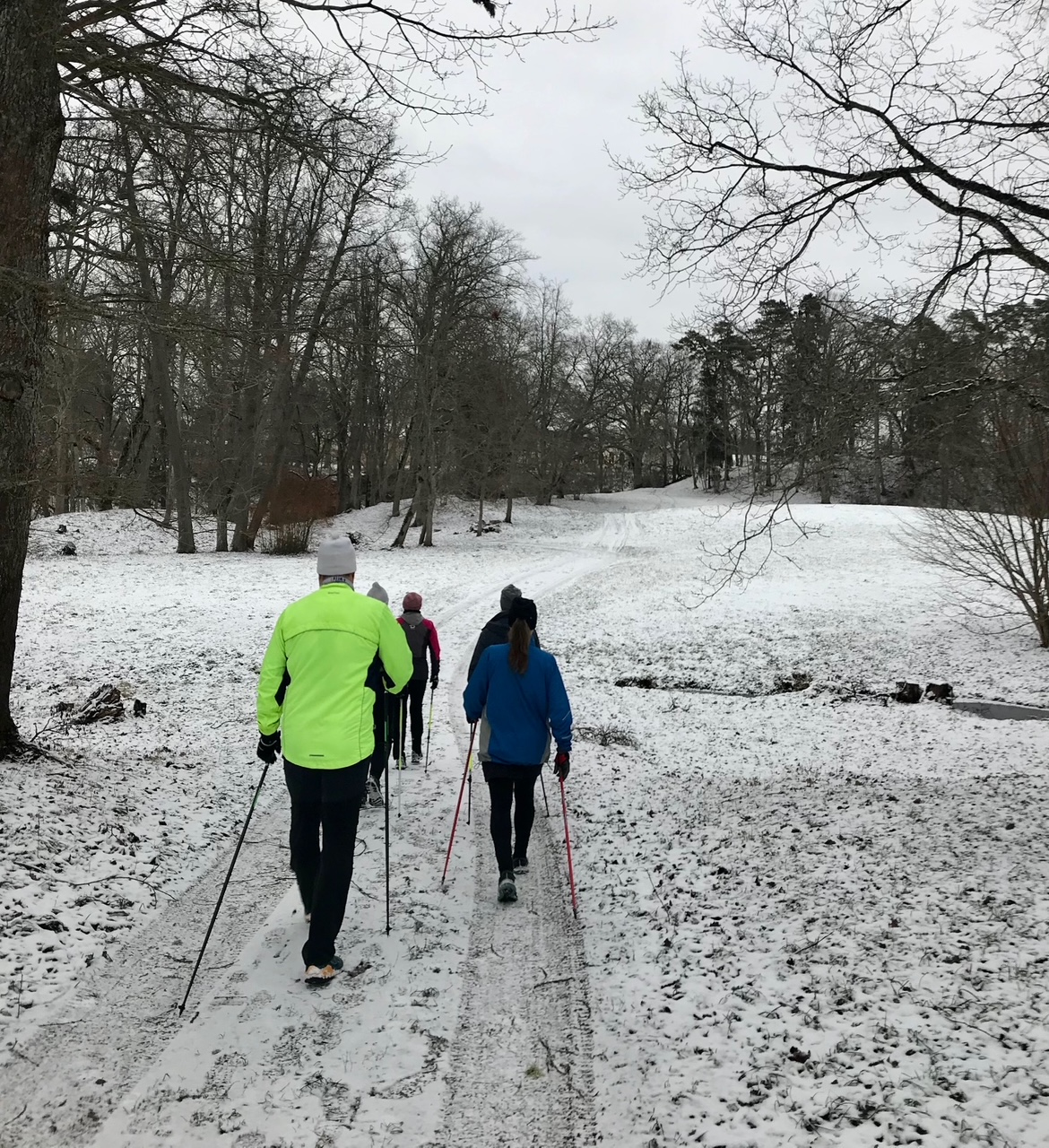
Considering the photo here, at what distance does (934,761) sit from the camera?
360 inches

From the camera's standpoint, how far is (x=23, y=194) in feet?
18.3

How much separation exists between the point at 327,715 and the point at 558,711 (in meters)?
1.68

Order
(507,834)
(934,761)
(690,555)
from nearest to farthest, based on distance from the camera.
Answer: (507,834)
(934,761)
(690,555)

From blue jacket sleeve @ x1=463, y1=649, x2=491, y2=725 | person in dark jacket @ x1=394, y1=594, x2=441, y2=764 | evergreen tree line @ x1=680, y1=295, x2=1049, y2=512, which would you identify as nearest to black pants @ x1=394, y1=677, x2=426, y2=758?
person in dark jacket @ x1=394, y1=594, x2=441, y2=764

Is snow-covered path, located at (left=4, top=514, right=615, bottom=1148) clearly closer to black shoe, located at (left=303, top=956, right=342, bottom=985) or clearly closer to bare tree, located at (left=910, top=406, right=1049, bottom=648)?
black shoe, located at (left=303, top=956, right=342, bottom=985)

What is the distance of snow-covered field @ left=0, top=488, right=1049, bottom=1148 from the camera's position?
3246mm

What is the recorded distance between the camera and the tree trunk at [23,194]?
542 cm

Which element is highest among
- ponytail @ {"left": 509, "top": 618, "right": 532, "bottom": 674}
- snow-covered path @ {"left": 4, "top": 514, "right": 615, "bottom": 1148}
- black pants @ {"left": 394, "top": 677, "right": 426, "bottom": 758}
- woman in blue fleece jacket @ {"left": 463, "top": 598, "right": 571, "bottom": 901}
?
ponytail @ {"left": 509, "top": 618, "right": 532, "bottom": 674}

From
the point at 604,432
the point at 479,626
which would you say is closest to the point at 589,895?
the point at 479,626

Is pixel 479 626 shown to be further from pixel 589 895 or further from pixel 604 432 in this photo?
pixel 604 432

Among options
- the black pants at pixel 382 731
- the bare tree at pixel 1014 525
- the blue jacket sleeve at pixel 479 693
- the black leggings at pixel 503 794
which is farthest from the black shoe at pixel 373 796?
the bare tree at pixel 1014 525

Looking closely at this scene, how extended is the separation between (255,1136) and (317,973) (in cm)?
109

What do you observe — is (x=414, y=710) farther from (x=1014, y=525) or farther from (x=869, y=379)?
(x=1014, y=525)

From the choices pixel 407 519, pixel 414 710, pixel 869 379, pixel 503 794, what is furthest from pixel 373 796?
pixel 407 519
